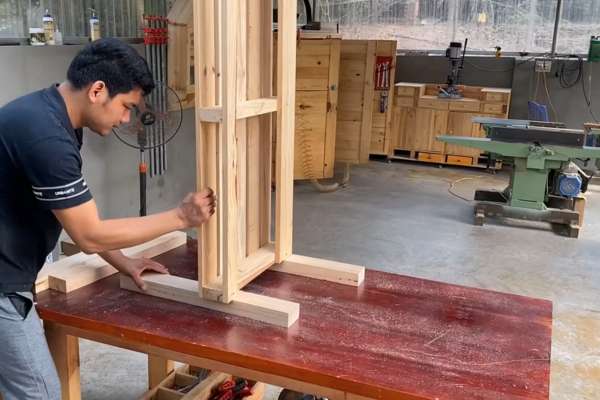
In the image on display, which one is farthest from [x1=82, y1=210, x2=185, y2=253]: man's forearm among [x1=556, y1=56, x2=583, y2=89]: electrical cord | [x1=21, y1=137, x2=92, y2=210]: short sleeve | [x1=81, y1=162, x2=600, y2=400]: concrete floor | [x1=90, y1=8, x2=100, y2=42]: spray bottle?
[x1=556, y1=56, x2=583, y2=89]: electrical cord

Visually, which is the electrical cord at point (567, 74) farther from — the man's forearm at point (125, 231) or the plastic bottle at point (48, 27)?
the man's forearm at point (125, 231)

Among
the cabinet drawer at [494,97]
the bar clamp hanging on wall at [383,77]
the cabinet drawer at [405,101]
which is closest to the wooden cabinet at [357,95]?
the bar clamp hanging on wall at [383,77]

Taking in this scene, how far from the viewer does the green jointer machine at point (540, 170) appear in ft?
15.3

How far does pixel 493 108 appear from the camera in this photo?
686cm

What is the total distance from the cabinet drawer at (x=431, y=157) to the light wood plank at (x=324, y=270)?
18.8ft

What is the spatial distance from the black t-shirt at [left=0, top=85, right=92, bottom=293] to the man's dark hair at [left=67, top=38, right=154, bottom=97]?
3.4 inches

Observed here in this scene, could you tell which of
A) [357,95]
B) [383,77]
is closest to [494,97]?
[383,77]

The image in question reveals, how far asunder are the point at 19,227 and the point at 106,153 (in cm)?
282

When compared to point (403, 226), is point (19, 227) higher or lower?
higher

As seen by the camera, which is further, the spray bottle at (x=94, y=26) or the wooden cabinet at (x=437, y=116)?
the wooden cabinet at (x=437, y=116)

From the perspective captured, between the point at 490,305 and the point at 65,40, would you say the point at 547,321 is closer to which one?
the point at 490,305

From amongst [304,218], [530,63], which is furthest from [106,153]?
[530,63]

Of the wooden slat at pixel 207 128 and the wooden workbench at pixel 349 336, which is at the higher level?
the wooden slat at pixel 207 128

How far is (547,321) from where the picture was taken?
164 cm
